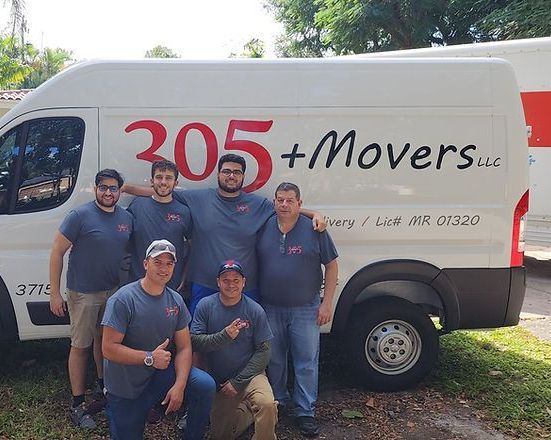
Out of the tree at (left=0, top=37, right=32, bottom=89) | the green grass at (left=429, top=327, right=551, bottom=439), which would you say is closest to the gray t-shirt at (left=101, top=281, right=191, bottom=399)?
the green grass at (left=429, top=327, right=551, bottom=439)

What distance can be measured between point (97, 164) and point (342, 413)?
2.50m

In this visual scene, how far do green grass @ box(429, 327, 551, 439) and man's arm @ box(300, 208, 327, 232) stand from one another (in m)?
1.74

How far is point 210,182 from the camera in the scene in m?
4.07

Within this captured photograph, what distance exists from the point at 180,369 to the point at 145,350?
8.5 inches

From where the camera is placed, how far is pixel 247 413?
3.44 metres

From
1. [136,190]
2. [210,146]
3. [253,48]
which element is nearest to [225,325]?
[136,190]

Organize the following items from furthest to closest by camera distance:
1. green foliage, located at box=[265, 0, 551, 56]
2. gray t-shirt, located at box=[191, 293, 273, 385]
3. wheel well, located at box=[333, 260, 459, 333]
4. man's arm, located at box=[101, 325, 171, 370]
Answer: green foliage, located at box=[265, 0, 551, 56]
wheel well, located at box=[333, 260, 459, 333]
gray t-shirt, located at box=[191, 293, 273, 385]
man's arm, located at box=[101, 325, 171, 370]

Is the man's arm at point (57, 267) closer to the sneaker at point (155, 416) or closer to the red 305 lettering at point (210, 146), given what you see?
the red 305 lettering at point (210, 146)

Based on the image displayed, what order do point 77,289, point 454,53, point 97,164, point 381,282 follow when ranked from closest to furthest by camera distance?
1. point 77,289
2. point 97,164
3. point 381,282
4. point 454,53

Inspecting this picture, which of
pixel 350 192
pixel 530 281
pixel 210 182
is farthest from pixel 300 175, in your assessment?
pixel 530 281

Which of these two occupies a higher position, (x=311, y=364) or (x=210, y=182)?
(x=210, y=182)

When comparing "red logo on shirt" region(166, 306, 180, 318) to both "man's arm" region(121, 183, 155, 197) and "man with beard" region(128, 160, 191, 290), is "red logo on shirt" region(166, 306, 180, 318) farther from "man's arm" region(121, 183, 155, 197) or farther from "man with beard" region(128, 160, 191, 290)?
"man's arm" region(121, 183, 155, 197)

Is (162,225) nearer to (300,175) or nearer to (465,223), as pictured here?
(300,175)

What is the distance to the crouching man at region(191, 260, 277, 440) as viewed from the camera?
3270 millimetres
